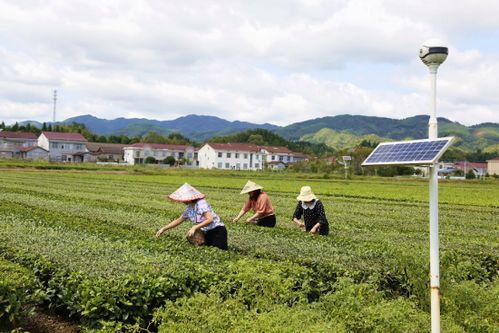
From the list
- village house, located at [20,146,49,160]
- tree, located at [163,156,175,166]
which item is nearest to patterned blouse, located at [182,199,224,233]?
village house, located at [20,146,49,160]

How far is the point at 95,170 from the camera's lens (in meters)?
70.8

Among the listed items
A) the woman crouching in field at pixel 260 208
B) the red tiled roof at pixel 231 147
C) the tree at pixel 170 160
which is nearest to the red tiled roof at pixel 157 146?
the tree at pixel 170 160

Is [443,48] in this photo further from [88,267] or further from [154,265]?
[88,267]

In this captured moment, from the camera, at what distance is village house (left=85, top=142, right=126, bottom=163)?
12369cm

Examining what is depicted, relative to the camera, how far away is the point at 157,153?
4966 inches

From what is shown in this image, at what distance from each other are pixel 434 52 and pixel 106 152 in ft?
425

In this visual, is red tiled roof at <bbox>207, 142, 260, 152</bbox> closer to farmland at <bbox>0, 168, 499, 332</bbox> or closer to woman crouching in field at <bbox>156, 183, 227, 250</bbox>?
farmland at <bbox>0, 168, 499, 332</bbox>

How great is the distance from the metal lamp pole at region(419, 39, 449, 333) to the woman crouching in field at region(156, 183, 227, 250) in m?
5.22

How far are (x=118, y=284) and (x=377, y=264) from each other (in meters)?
4.77

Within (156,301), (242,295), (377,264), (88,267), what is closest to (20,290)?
(88,267)

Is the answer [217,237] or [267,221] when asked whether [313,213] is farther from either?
[217,237]

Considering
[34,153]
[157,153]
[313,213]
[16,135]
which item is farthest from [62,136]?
[313,213]

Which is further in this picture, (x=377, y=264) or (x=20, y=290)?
(x=377, y=264)

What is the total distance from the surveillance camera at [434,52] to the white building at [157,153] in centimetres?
11757
